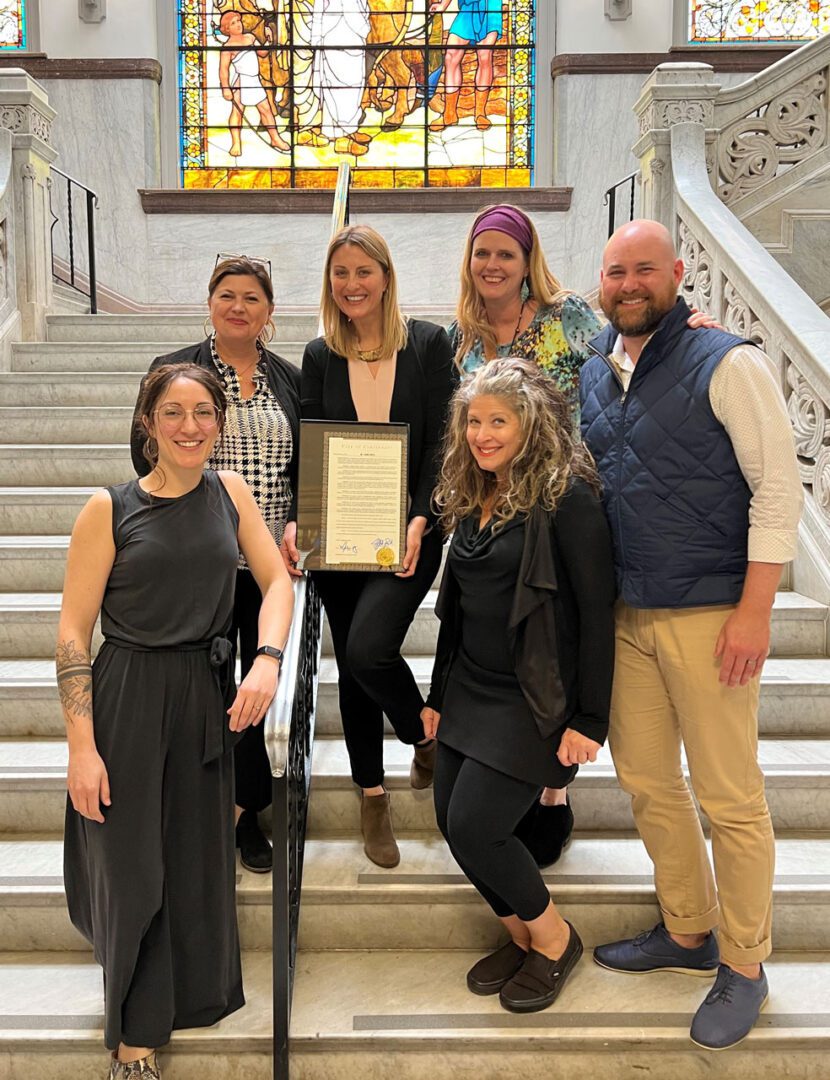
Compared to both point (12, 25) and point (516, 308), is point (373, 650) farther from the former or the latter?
point (12, 25)

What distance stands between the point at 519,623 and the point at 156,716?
0.98 m

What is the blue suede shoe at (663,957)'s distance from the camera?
2.79 meters

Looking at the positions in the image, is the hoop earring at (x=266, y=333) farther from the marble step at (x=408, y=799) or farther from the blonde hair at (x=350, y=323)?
the marble step at (x=408, y=799)

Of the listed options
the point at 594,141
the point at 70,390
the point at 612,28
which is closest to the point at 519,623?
the point at 70,390

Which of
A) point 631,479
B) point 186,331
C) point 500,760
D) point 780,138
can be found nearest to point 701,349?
point 631,479

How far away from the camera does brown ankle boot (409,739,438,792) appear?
3182 millimetres

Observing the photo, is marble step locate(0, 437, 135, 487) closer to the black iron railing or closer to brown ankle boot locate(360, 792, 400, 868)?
the black iron railing

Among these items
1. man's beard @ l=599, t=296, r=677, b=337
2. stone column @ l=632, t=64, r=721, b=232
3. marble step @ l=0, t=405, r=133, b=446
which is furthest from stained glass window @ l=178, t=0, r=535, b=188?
man's beard @ l=599, t=296, r=677, b=337

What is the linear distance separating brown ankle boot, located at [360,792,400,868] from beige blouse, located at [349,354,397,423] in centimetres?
128

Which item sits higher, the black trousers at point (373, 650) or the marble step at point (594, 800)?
the black trousers at point (373, 650)

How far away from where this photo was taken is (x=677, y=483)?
7.89 feet

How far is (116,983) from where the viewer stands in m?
2.37

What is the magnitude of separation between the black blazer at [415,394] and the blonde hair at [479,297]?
0.28 ft

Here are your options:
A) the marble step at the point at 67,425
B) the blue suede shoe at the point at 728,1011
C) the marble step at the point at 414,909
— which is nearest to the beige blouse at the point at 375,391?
the marble step at the point at 414,909
